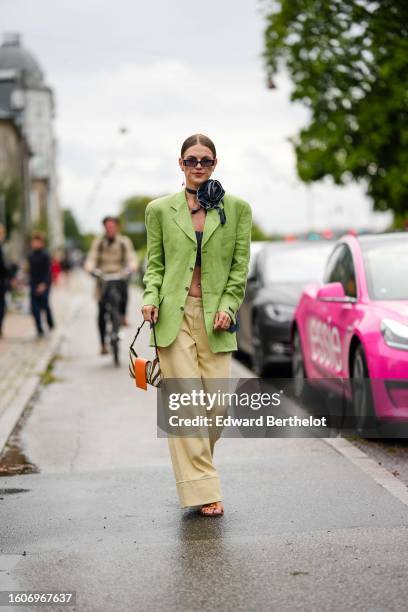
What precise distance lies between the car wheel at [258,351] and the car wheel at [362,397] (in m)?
4.37

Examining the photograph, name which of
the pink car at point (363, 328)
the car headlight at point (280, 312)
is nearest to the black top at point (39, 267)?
the car headlight at point (280, 312)

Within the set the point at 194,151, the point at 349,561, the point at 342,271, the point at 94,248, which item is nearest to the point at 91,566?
the point at 349,561

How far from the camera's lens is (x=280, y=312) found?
506 inches

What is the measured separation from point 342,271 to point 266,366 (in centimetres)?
349

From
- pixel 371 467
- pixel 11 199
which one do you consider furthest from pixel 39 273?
Result: pixel 11 199

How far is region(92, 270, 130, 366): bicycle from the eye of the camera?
1502cm

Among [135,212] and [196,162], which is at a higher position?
[196,162]

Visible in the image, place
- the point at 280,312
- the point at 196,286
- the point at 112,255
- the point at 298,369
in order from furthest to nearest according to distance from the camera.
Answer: the point at 112,255
the point at 280,312
the point at 298,369
the point at 196,286

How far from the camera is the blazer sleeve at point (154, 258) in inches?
236

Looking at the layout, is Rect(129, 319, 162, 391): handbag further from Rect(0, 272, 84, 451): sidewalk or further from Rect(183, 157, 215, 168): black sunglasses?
Rect(0, 272, 84, 451): sidewalk

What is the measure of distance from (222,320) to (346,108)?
22132mm

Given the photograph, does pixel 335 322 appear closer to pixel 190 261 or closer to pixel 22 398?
pixel 190 261

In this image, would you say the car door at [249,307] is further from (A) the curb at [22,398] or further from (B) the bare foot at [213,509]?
(B) the bare foot at [213,509]

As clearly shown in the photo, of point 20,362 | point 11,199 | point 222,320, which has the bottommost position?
point 20,362
